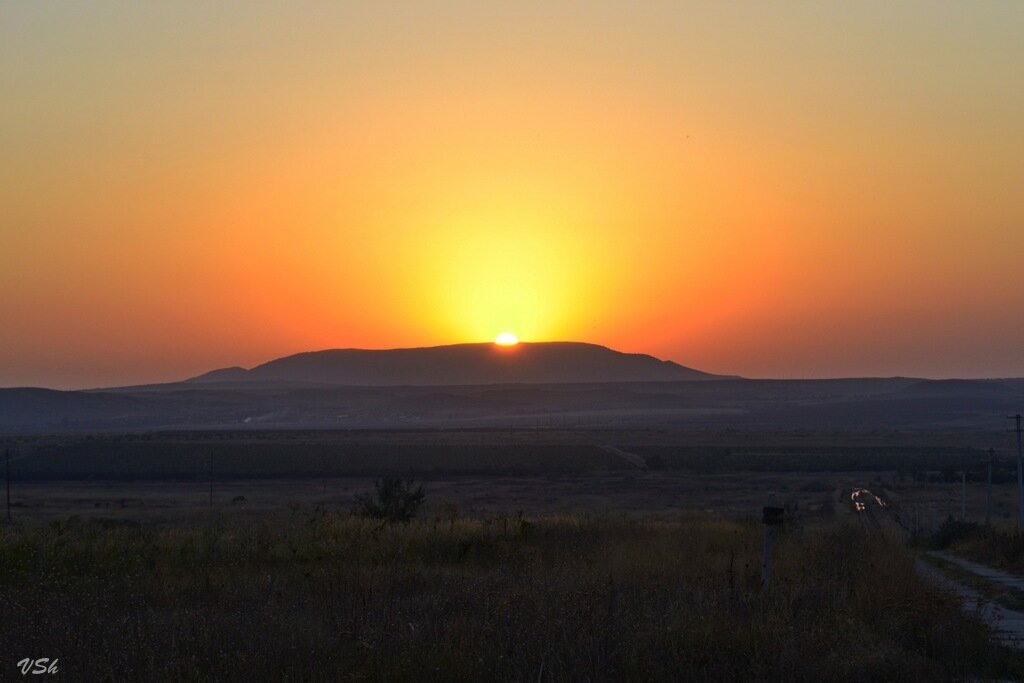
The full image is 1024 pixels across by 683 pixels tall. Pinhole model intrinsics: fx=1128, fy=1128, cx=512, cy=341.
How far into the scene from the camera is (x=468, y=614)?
11.2 metres

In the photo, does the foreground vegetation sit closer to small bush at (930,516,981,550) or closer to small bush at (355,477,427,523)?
small bush at (355,477,427,523)

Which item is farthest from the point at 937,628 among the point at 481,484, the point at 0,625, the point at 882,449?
the point at 882,449

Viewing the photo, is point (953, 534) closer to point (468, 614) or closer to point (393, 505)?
point (393, 505)

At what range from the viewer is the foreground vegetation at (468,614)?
9156 millimetres

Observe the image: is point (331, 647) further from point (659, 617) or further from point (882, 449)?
point (882, 449)

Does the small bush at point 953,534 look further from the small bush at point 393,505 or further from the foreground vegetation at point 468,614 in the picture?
the small bush at point 393,505

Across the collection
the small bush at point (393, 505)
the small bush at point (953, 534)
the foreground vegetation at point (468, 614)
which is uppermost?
the small bush at point (393, 505)

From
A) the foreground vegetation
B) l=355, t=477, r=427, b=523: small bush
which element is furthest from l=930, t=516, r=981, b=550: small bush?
l=355, t=477, r=427, b=523: small bush

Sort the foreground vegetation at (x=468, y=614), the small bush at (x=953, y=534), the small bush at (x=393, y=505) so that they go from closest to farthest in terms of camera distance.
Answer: the foreground vegetation at (x=468, y=614)
the small bush at (x=953, y=534)
the small bush at (x=393, y=505)

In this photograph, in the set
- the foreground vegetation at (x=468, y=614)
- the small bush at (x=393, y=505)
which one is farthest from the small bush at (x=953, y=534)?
the small bush at (x=393, y=505)

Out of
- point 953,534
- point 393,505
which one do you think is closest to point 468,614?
point 393,505

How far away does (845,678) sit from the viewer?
9.15 m

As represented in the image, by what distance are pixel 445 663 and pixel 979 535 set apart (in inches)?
836

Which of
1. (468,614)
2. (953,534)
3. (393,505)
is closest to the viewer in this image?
(468,614)
